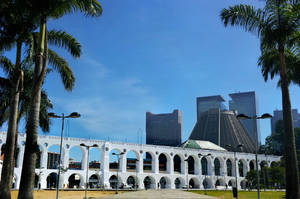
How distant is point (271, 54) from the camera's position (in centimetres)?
1661

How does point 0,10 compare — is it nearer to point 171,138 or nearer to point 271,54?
point 271,54

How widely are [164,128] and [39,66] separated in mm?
143605

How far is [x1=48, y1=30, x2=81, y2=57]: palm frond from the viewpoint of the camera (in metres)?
15.9

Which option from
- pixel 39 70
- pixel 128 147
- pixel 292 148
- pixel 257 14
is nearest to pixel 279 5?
pixel 257 14

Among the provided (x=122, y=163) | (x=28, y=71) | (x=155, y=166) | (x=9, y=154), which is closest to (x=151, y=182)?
(x=155, y=166)

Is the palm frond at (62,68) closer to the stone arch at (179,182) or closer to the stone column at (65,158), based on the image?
the stone column at (65,158)

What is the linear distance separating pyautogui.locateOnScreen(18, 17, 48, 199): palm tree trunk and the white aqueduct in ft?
121


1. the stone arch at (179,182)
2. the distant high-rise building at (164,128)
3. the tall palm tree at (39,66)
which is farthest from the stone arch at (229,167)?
the tall palm tree at (39,66)

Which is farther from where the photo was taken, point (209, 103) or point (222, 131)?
point (209, 103)

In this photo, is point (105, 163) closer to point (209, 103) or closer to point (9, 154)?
point (9, 154)

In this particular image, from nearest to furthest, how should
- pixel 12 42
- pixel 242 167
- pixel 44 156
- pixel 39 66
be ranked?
1. pixel 39 66
2. pixel 12 42
3. pixel 44 156
4. pixel 242 167

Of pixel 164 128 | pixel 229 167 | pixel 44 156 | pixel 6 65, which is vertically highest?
pixel 164 128

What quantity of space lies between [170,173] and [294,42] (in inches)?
2321

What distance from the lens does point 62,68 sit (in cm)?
1592
